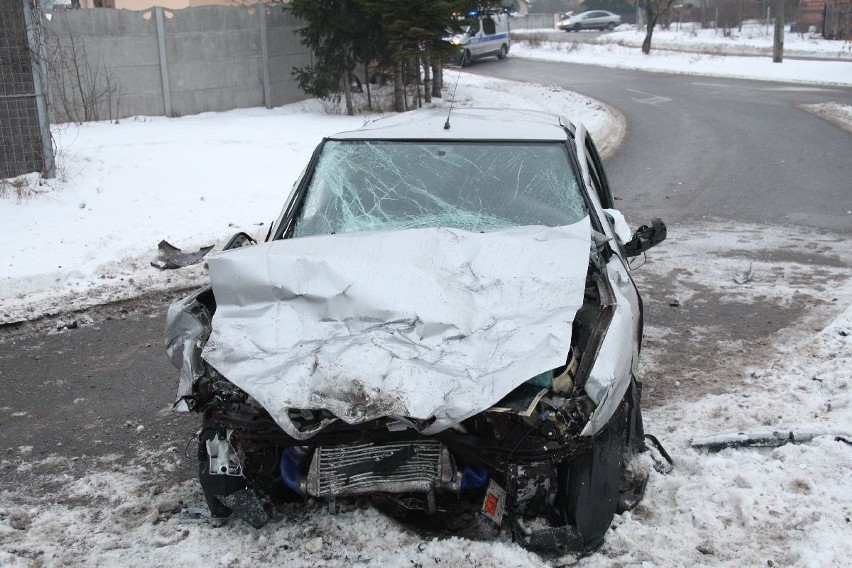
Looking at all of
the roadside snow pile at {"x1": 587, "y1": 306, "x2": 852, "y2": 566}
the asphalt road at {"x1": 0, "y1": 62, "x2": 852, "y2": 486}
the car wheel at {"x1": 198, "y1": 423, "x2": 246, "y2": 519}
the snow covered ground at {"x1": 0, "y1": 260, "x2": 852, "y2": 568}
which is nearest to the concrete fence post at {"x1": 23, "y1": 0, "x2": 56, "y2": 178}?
the asphalt road at {"x1": 0, "y1": 62, "x2": 852, "y2": 486}

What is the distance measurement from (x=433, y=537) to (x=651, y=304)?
3854 millimetres

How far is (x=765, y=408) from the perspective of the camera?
4.88m

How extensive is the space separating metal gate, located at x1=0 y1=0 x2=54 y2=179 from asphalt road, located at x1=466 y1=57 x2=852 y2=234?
7.14 metres

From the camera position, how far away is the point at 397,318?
3762 mm

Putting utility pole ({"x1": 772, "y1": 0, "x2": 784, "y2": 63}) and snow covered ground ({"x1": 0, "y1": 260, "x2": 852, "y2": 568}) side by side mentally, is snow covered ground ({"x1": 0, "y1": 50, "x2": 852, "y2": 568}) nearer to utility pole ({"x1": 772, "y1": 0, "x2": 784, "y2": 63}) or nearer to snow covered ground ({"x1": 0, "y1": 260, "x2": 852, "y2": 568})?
snow covered ground ({"x1": 0, "y1": 260, "x2": 852, "y2": 568})

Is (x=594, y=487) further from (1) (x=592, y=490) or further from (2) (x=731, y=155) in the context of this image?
(2) (x=731, y=155)

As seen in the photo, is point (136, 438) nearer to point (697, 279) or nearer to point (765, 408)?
point (765, 408)

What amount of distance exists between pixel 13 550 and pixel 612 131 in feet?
47.9

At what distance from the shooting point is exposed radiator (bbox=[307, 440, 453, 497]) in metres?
3.54

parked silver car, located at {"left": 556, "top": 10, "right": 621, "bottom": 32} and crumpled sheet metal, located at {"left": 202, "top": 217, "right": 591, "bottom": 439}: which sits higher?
parked silver car, located at {"left": 556, "top": 10, "right": 621, "bottom": 32}

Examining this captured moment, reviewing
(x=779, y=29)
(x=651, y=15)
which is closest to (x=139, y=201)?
(x=779, y=29)

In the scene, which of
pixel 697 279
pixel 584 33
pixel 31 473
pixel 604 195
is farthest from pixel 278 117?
pixel 584 33

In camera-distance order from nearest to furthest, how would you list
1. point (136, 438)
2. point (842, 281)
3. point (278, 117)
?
1. point (136, 438)
2. point (842, 281)
3. point (278, 117)

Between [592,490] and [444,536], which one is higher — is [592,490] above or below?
above
